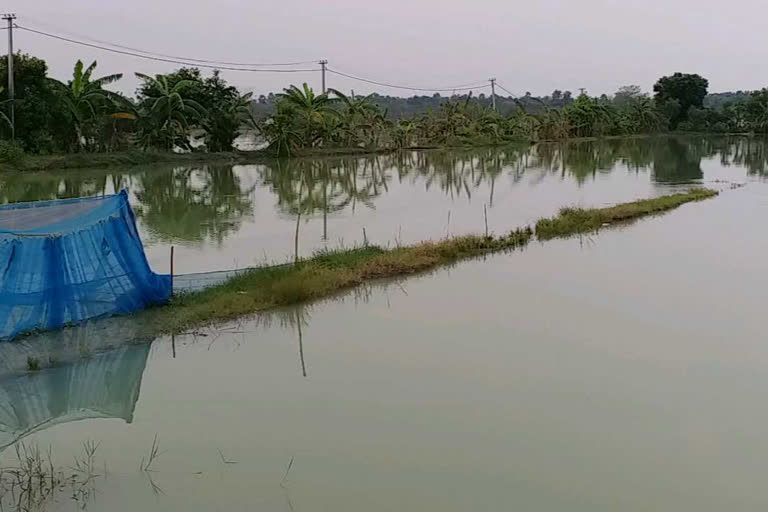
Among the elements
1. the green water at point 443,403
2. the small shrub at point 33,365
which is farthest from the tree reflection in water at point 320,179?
the small shrub at point 33,365

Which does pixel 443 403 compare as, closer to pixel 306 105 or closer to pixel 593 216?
pixel 593 216

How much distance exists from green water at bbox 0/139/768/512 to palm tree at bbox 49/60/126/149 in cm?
1517

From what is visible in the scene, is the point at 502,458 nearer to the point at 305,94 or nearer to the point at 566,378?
the point at 566,378

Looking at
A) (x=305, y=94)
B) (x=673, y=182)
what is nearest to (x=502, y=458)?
(x=673, y=182)

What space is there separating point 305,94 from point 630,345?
65.4 feet

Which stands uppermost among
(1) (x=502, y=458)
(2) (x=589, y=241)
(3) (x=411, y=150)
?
(3) (x=411, y=150)

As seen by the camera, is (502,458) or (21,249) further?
(21,249)

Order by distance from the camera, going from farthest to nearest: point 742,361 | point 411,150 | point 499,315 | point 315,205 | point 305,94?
point 411,150 → point 305,94 → point 315,205 → point 499,315 → point 742,361

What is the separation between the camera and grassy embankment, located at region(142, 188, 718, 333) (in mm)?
5844

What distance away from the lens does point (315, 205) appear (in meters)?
13.0

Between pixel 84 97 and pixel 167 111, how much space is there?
7.90 ft

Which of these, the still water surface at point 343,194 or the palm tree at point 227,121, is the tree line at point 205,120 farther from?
the still water surface at point 343,194

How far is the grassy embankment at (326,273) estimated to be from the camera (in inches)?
230

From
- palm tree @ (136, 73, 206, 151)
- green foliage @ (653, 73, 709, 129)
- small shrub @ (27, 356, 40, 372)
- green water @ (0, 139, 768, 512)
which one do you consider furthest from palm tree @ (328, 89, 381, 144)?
green foliage @ (653, 73, 709, 129)
